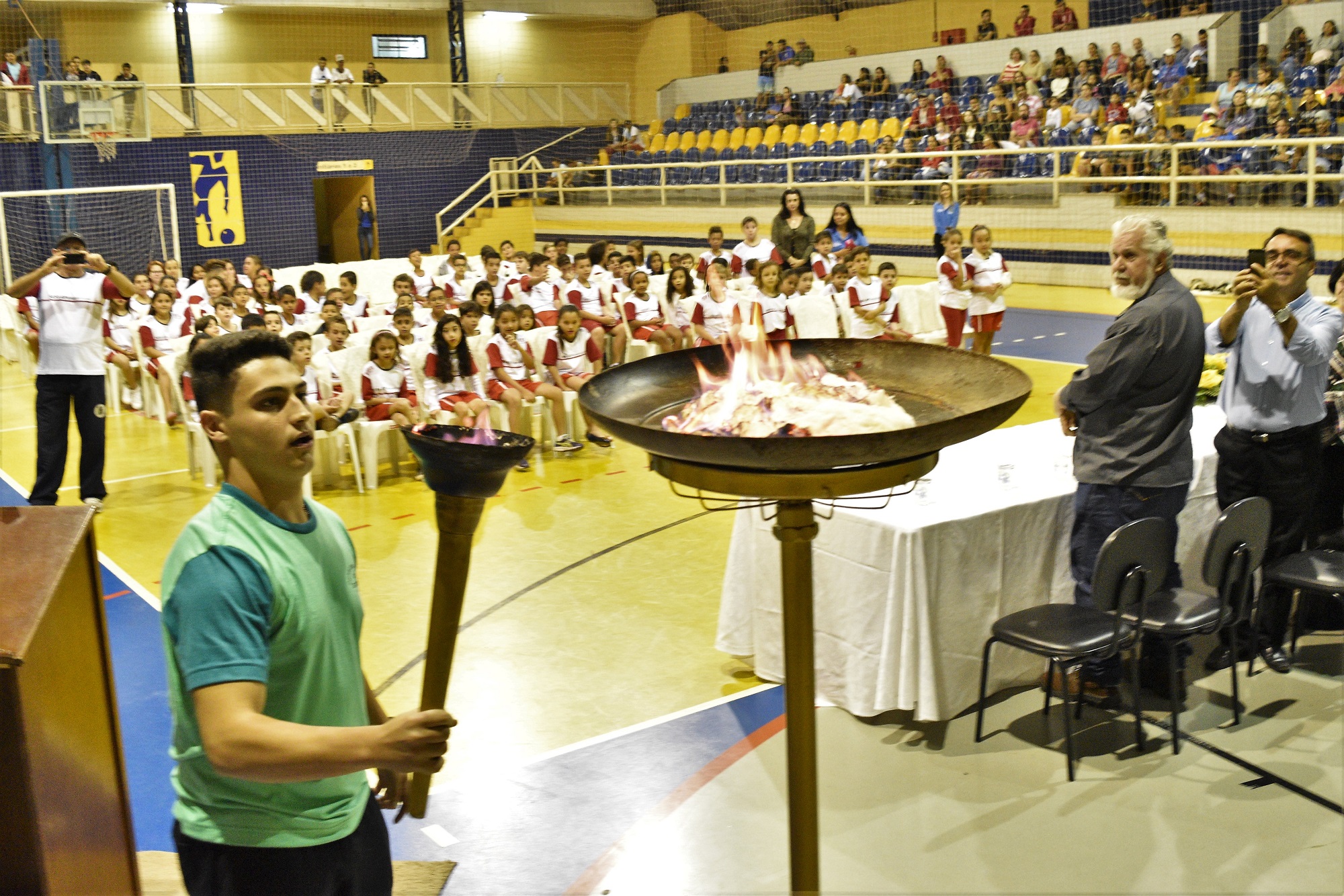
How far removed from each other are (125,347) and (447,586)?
36.7ft

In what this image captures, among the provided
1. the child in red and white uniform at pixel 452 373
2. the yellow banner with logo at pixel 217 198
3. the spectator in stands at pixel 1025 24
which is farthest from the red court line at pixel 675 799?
the yellow banner with logo at pixel 217 198

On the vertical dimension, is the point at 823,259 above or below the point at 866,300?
above

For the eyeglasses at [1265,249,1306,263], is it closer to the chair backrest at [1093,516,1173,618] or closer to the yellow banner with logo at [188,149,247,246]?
the chair backrest at [1093,516,1173,618]

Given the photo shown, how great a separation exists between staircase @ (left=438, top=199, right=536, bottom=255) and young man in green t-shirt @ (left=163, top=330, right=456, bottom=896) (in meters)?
22.7

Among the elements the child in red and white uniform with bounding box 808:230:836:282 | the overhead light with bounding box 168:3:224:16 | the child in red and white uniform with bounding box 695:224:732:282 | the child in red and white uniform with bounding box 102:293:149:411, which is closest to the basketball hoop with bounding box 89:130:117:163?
the overhead light with bounding box 168:3:224:16

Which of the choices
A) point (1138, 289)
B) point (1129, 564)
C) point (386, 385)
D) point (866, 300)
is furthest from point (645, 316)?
point (1129, 564)

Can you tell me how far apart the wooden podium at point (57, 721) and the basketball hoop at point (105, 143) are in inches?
726

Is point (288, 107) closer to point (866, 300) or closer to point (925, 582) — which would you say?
point (866, 300)

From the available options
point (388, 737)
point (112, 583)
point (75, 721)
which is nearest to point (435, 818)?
point (75, 721)

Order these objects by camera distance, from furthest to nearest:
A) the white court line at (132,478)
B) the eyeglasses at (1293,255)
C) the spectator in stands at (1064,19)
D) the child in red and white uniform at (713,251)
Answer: the spectator in stands at (1064,19) < the child in red and white uniform at (713,251) < the white court line at (132,478) < the eyeglasses at (1293,255)

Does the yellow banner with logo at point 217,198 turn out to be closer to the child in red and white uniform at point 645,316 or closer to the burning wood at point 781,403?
the child in red and white uniform at point 645,316

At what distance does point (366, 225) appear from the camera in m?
24.4

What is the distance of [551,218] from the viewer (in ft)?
81.3

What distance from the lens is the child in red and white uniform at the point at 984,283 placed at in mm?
10703
